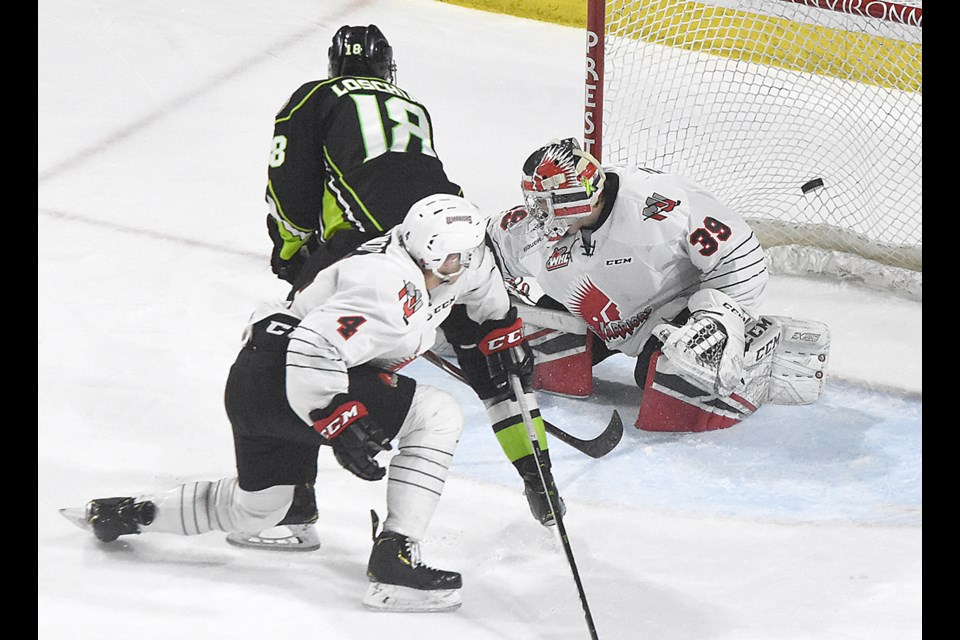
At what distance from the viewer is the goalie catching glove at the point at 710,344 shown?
3.94 metres

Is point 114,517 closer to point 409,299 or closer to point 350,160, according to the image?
point 409,299

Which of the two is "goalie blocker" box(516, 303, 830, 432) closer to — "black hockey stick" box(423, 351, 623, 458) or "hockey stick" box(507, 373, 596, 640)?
"black hockey stick" box(423, 351, 623, 458)

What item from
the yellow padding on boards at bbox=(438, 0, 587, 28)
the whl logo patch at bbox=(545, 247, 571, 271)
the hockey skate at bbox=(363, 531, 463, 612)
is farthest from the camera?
the yellow padding on boards at bbox=(438, 0, 587, 28)

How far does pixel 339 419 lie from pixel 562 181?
111cm

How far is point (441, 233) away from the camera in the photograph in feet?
10.2

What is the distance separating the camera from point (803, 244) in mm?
4938

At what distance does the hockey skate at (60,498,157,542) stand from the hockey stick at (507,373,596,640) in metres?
0.84

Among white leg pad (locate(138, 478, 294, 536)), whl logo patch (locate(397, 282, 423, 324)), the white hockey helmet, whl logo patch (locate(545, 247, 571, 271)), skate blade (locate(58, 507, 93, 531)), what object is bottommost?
skate blade (locate(58, 507, 93, 531))

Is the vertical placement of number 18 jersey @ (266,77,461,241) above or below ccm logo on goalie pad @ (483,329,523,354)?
above

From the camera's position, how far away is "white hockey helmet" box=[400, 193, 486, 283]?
3.11 metres

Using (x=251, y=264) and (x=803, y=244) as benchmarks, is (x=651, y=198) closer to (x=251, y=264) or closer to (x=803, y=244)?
(x=803, y=244)

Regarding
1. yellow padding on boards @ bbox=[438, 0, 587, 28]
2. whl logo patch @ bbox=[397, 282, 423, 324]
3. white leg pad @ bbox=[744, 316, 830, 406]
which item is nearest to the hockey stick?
whl logo patch @ bbox=[397, 282, 423, 324]

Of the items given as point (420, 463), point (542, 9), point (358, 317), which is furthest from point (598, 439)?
point (542, 9)

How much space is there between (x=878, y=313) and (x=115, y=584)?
2.54m
